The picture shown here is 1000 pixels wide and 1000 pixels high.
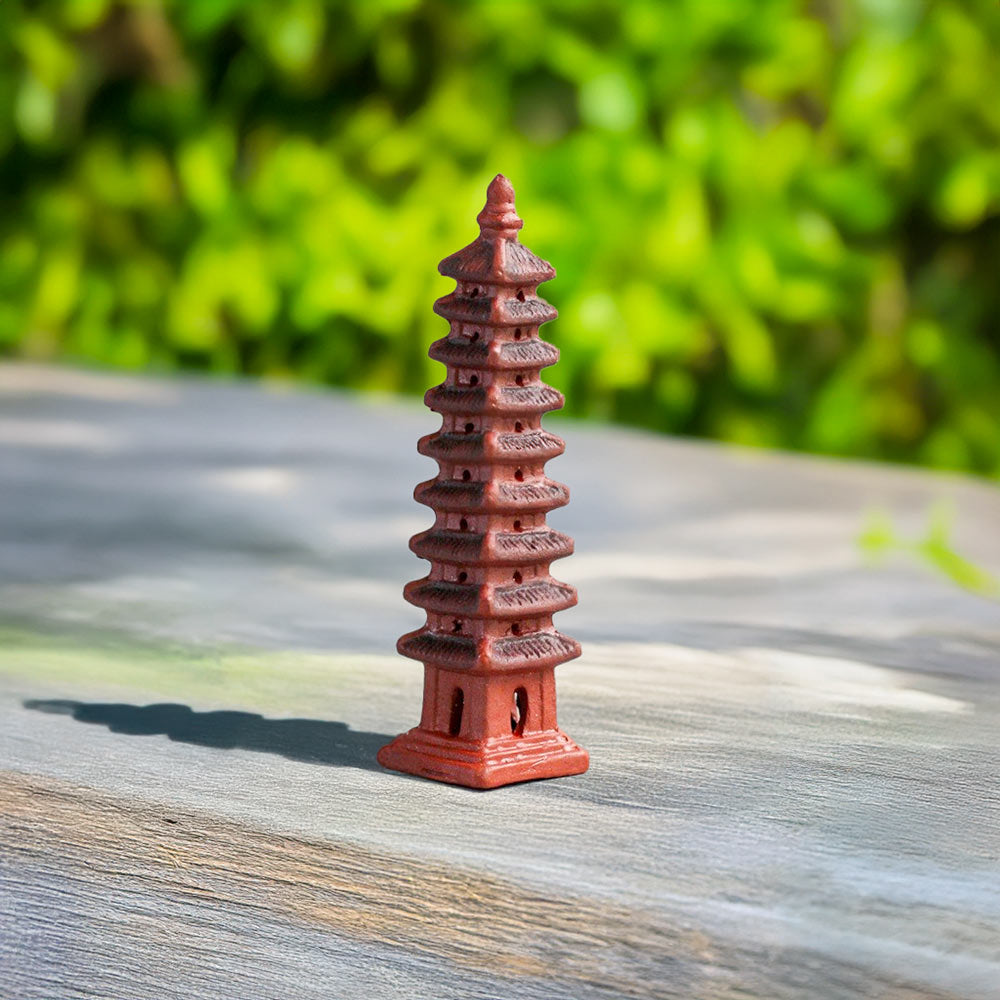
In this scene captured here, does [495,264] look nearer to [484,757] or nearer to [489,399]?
[489,399]

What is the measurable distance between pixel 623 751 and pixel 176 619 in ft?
2.24

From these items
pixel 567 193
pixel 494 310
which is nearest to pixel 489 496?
pixel 494 310

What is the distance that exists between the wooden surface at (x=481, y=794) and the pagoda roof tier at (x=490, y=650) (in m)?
0.11

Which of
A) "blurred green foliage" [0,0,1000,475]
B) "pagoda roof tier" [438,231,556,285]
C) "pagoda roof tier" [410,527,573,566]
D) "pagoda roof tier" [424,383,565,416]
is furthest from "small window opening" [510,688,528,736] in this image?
"blurred green foliage" [0,0,1000,475]

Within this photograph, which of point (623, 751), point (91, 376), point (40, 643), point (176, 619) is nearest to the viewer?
point (623, 751)

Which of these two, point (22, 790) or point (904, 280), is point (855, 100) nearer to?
point (904, 280)

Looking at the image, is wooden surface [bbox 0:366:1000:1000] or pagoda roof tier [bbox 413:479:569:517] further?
pagoda roof tier [bbox 413:479:569:517]

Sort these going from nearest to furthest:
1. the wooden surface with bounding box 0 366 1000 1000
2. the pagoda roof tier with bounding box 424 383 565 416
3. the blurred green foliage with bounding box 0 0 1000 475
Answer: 1. the wooden surface with bounding box 0 366 1000 1000
2. the pagoda roof tier with bounding box 424 383 565 416
3. the blurred green foliage with bounding box 0 0 1000 475

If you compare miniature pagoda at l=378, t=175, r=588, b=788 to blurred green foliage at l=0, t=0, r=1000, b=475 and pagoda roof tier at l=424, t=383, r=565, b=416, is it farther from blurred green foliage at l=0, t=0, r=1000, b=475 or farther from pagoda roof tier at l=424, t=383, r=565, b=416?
blurred green foliage at l=0, t=0, r=1000, b=475

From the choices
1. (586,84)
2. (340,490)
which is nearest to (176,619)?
(340,490)

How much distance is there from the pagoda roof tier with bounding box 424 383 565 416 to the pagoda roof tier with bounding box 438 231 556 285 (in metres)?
0.09

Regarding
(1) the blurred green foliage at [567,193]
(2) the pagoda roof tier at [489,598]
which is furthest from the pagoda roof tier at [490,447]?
(1) the blurred green foliage at [567,193]

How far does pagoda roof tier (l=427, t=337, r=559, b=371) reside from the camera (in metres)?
1.45

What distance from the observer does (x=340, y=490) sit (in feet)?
9.37
